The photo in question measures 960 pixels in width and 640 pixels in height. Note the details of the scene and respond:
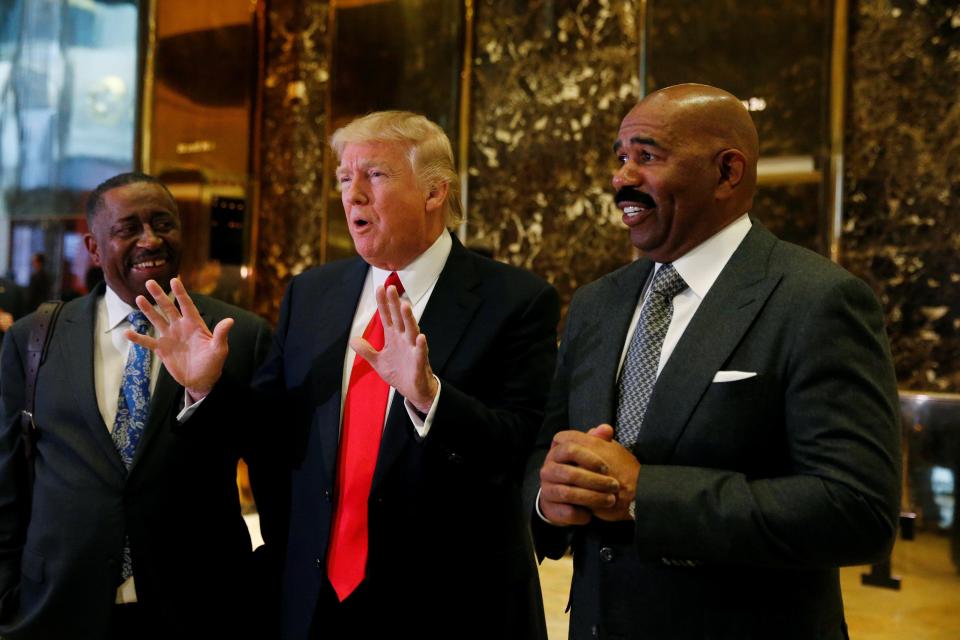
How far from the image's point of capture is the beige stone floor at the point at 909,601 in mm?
3580

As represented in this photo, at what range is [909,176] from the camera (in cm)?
405

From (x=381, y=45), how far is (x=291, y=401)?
12.5 feet

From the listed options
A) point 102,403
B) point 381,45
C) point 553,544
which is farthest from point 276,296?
point 553,544

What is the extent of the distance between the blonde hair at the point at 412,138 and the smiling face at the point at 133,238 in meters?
0.53

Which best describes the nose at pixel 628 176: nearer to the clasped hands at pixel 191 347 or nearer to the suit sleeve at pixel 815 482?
the suit sleeve at pixel 815 482

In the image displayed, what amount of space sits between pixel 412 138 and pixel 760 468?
44.8 inches

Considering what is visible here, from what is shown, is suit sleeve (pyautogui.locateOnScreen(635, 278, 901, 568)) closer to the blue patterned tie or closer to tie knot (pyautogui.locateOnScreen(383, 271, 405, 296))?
tie knot (pyautogui.locateOnScreen(383, 271, 405, 296))

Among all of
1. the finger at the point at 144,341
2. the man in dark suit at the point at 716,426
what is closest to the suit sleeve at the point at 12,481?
the finger at the point at 144,341

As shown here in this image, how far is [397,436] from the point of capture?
1.94 metres

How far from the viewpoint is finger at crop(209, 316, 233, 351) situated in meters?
1.94

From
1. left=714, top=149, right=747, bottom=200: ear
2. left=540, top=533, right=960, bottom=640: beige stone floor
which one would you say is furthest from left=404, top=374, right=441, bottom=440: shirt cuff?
left=540, top=533, right=960, bottom=640: beige stone floor

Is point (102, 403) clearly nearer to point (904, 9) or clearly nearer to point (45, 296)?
point (45, 296)

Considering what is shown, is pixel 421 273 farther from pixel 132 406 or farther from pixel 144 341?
pixel 132 406

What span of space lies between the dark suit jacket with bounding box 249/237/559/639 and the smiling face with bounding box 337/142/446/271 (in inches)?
5.0
